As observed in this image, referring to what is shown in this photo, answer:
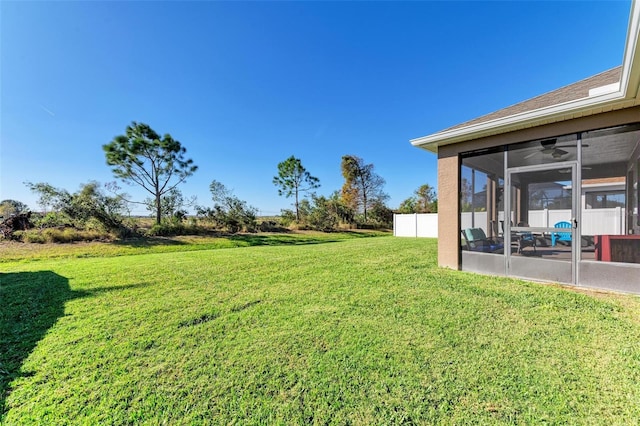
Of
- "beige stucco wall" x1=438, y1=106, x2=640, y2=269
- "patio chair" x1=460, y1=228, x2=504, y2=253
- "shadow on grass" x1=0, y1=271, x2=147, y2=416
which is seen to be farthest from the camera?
"patio chair" x1=460, y1=228, x2=504, y2=253

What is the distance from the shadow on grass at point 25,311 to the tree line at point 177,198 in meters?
7.30

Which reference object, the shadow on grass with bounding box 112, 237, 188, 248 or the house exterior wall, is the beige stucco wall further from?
the shadow on grass with bounding box 112, 237, 188, 248

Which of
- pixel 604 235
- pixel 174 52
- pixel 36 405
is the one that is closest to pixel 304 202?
pixel 174 52

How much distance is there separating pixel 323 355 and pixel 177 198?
52.8 ft

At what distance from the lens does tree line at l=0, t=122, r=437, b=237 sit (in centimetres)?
1156

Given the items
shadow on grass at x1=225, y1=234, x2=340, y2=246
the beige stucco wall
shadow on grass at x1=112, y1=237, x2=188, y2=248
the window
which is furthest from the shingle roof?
shadow on grass at x1=112, y1=237, x2=188, y2=248

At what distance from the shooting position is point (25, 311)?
3.54 m

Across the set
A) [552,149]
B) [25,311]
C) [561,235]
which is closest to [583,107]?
[552,149]

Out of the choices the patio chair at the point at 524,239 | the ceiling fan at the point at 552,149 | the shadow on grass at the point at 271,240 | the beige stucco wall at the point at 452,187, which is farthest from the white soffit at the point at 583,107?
the shadow on grass at the point at 271,240

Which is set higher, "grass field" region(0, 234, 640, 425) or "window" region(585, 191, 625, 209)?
"window" region(585, 191, 625, 209)

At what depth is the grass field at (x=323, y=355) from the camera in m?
1.68

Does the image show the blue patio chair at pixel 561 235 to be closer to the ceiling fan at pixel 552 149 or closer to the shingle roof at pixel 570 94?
the ceiling fan at pixel 552 149

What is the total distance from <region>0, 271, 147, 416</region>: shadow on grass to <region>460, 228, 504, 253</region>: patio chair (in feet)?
21.6

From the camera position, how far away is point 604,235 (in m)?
4.11
